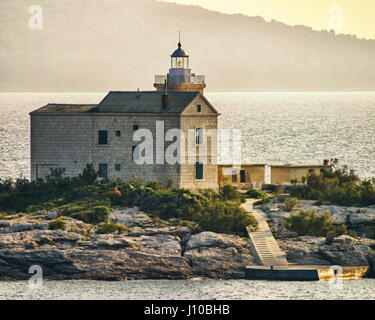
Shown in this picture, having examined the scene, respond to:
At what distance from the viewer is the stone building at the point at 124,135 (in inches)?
2149

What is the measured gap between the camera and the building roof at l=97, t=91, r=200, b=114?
54938 millimetres

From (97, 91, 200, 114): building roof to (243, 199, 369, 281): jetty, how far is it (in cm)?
962

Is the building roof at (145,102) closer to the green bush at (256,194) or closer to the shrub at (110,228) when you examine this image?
the green bush at (256,194)

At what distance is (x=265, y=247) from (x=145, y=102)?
13.1 metres

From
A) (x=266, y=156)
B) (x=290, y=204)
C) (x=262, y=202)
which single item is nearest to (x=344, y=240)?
(x=290, y=204)

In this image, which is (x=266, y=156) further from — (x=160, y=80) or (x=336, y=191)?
(x=336, y=191)

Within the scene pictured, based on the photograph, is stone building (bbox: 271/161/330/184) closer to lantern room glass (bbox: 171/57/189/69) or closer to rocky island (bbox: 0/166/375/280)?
rocky island (bbox: 0/166/375/280)

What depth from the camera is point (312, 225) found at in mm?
49875

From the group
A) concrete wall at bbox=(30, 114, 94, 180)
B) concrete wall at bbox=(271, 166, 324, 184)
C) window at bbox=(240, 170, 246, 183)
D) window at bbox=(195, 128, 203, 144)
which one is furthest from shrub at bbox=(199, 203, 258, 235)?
concrete wall at bbox=(271, 166, 324, 184)

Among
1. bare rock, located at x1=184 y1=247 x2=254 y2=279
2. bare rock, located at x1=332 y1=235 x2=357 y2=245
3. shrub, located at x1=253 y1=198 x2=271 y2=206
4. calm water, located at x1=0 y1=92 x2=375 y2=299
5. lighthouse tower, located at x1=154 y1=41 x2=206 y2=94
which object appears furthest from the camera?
lighthouse tower, located at x1=154 y1=41 x2=206 y2=94

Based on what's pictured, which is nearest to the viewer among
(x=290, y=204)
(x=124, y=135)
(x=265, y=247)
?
(x=265, y=247)

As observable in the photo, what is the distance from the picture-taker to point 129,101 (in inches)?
2215

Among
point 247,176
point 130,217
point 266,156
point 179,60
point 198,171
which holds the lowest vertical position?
point 130,217
